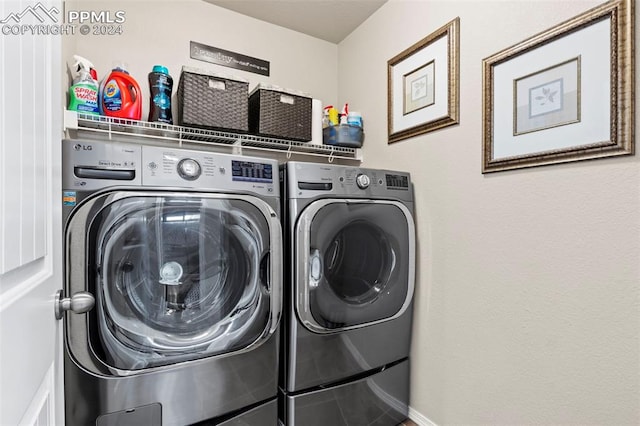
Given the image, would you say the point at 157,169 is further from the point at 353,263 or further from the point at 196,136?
the point at 353,263

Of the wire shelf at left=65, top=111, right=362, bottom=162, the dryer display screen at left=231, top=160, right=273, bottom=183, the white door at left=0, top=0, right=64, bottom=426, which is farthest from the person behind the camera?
the wire shelf at left=65, top=111, right=362, bottom=162

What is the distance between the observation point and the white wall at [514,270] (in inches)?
41.9

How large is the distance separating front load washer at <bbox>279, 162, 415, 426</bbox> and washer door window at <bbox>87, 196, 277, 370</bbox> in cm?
17

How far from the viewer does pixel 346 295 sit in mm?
1540

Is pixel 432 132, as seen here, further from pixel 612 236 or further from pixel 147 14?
pixel 147 14

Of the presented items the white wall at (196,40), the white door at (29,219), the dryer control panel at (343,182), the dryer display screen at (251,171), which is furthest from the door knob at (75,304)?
the white wall at (196,40)

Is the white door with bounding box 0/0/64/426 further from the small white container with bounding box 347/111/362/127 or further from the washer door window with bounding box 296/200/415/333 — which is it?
the small white container with bounding box 347/111/362/127

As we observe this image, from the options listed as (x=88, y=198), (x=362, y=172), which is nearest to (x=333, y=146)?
(x=362, y=172)

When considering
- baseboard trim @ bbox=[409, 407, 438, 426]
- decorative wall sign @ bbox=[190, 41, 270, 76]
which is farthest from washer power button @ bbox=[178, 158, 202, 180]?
baseboard trim @ bbox=[409, 407, 438, 426]

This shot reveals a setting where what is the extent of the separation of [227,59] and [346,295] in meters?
1.62

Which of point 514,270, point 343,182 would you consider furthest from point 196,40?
point 514,270

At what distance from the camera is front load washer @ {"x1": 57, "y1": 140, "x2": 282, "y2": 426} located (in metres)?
1.05

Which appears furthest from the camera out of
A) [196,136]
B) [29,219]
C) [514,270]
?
[196,136]

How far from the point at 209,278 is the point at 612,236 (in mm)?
1383
